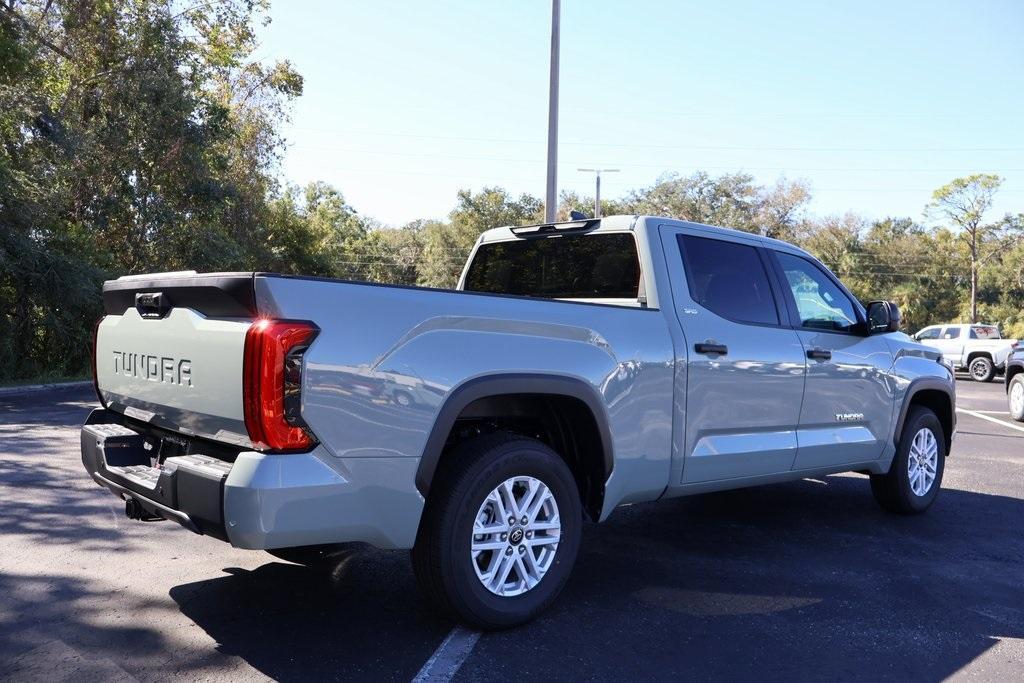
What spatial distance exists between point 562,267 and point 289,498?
262cm

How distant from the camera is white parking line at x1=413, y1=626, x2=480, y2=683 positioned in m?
3.32

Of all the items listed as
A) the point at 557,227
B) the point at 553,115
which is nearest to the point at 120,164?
the point at 553,115

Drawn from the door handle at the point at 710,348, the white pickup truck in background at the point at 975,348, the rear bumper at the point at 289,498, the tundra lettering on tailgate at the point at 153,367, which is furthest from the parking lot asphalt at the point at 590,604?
the white pickup truck in background at the point at 975,348

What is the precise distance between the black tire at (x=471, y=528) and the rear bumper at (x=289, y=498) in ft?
0.51

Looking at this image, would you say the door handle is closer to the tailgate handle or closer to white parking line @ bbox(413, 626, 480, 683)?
white parking line @ bbox(413, 626, 480, 683)

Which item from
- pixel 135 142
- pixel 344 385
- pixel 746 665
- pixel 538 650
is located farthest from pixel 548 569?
pixel 135 142

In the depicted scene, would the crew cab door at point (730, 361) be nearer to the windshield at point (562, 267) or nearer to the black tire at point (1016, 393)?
the windshield at point (562, 267)

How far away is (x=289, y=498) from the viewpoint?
3119 millimetres

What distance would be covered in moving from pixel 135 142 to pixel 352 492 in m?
19.9

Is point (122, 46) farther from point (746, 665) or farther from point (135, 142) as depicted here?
point (746, 665)

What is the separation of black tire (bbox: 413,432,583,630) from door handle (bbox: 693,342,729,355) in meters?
1.08

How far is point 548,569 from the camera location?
395 cm

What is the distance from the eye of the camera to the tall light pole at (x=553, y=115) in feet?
50.0

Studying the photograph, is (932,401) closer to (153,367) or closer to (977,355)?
(153,367)
